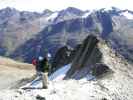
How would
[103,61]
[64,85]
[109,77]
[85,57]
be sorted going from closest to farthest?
[64,85] < [109,77] < [103,61] < [85,57]

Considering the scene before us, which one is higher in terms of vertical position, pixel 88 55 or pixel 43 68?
pixel 43 68

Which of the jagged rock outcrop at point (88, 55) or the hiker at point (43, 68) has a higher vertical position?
the hiker at point (43, 68)

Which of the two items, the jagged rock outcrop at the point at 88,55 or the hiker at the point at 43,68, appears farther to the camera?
the jagged rock outcrop at the point at 88,55

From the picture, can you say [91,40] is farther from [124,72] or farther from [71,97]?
[71,97]

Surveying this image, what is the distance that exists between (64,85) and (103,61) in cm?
764

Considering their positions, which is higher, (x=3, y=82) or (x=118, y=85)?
(x=118, y=85)

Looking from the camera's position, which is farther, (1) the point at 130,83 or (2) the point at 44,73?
(1) the point at 130,83

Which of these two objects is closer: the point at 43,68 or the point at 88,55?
the point at 43,68

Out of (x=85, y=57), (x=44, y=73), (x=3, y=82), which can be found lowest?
(x=3, y=82)

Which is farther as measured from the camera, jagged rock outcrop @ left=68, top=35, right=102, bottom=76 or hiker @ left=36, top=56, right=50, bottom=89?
jagged rock outcrop @ left=68, top=35, right=102, bottom=76

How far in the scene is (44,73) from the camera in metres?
27.5

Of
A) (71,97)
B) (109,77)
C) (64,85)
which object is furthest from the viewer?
(109,77)

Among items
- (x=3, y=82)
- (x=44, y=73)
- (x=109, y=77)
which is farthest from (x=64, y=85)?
(x=3, y=82)

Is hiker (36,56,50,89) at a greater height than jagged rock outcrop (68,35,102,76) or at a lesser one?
greater
